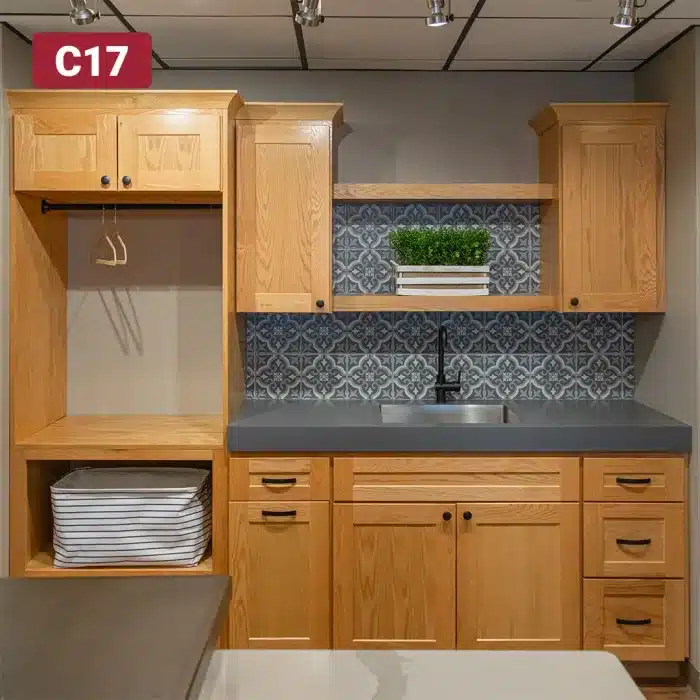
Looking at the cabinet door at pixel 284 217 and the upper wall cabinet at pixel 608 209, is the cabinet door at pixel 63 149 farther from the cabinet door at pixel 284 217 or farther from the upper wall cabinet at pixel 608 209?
the upper wall cabinet at pixel 608 209

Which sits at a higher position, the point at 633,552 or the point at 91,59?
the point at 91,59

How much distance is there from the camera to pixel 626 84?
3.60 metres

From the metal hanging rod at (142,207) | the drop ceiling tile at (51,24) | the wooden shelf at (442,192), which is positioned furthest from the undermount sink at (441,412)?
the drop ceiling tile at (51,24)

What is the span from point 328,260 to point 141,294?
90 centimetres

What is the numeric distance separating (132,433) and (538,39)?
2.16 metres

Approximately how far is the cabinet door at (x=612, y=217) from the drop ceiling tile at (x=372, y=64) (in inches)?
25.4

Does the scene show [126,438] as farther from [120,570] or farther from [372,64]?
[372,64]

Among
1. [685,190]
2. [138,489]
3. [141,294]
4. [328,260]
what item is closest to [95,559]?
[138,489]

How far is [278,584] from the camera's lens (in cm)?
302

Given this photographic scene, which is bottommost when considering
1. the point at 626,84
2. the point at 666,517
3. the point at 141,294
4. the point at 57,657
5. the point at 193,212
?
the point at 666,517

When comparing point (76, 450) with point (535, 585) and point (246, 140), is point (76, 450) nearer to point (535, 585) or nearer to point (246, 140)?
point (246, 140)

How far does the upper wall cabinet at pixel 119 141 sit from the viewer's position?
3027mm

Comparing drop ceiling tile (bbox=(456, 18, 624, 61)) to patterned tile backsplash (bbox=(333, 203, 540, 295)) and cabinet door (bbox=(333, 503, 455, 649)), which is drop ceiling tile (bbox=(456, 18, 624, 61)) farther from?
cabinet door (bbox=(333, 503, 455, 649))

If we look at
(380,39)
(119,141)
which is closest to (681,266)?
(380,39)
